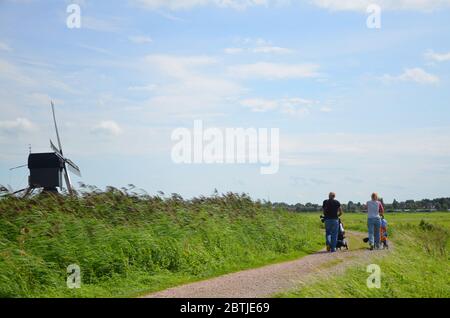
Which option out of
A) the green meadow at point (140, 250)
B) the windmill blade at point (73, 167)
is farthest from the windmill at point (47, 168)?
the green meadow at point (140, 250)

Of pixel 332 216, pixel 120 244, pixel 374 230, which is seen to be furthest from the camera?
pixel 374 230

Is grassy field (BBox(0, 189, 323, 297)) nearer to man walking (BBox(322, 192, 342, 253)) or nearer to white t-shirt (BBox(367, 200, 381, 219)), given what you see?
man walking (BBox(322, 192, 342, 253))

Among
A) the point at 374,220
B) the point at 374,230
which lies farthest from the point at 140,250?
the point at 374,230

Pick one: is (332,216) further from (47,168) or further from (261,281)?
(47,168)

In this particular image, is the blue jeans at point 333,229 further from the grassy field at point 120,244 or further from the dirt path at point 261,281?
the dirt path at point 261,281

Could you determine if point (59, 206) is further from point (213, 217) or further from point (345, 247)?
point (345, 247)

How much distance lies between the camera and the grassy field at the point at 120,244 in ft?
41.7

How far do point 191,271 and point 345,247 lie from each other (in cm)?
892

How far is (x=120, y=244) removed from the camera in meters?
14.6

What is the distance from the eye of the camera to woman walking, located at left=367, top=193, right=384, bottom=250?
20.3 metres

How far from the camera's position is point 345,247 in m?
21.7

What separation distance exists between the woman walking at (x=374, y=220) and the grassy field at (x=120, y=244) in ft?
9.53

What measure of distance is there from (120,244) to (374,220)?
10202mm
